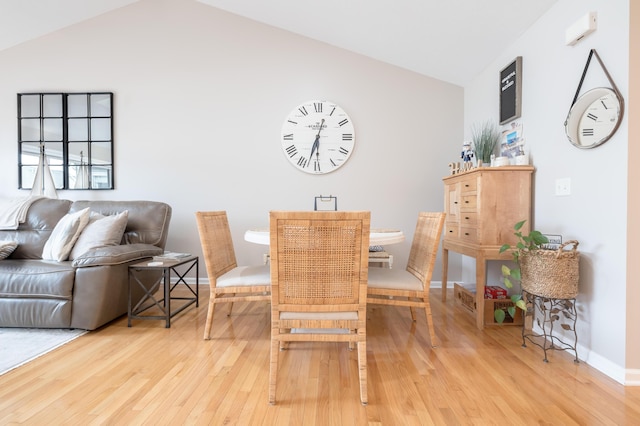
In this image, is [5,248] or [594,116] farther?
[5,248]

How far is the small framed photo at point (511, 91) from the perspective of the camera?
245 cm

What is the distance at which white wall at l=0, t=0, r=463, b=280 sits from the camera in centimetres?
344

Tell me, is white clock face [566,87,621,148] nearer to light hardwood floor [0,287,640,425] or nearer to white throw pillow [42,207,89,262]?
light hardwood floor [0,287,640,425]

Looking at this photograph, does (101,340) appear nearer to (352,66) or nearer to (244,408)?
(244,408)

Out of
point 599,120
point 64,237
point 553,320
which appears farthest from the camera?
point 64,237

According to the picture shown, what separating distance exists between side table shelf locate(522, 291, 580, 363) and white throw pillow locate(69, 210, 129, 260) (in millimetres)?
3053

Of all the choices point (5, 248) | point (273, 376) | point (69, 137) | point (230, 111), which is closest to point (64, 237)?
point (5, 248)

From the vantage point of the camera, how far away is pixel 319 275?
139 cm

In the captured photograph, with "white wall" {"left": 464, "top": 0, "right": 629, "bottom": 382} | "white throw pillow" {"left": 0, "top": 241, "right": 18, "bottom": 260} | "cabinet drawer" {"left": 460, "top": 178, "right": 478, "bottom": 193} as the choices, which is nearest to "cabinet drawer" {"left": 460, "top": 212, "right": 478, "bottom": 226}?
"cabinet drawer" {"left": 460, "top": 178, "right": 478, "bottom": 193}

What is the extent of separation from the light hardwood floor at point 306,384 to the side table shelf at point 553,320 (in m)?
0.07

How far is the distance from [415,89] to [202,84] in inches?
92.3

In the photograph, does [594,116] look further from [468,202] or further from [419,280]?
[419,280]

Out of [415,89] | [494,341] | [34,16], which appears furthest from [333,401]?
[34,16]

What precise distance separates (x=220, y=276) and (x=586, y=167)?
7.69 feet
